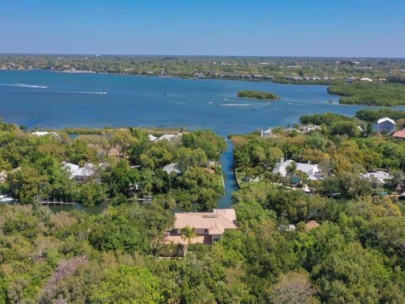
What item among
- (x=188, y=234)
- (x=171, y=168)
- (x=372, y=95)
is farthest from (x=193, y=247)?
(x=372, y=95)

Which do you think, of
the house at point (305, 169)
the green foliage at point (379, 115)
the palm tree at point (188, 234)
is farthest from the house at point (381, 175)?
the green foliage at point (379, 115)

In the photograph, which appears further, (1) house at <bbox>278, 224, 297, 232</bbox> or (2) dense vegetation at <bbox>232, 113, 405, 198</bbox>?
(2) dense vegetation at <bbox>232, 113, 405, 198</bbox>

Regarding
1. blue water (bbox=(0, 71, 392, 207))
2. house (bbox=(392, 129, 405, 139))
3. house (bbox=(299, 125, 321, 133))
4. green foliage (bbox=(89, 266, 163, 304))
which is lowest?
blue water (bbox=(0, 71, 392, 207))

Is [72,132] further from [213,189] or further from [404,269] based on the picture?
[404,269]

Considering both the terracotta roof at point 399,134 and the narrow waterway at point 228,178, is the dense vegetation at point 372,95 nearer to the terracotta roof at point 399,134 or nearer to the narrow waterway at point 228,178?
the terracotta roof at point 399,134

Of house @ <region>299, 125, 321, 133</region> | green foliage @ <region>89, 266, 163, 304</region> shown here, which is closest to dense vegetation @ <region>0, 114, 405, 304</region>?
green foliage @ <region>89, 266, 163, 304</region>

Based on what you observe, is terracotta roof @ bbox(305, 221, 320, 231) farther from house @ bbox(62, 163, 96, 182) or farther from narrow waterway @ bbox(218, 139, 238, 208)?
house @ bbox(62, 163, 96, 182)

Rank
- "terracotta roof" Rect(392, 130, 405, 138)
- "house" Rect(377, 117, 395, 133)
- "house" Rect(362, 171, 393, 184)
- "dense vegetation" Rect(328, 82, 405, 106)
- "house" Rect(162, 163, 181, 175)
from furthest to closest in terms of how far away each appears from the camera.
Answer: "dense vegetation" Rect(328, 82, 405, 106), "house" Rect(377, 117, 395, 133), "terracotta roof" Rect(392, 130, 405, 138), "house" Rect(362, 171, 393, 184), "house" Rect(162, 163, 181, 175)

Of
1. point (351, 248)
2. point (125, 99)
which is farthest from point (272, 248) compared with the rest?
point (125, 99)
